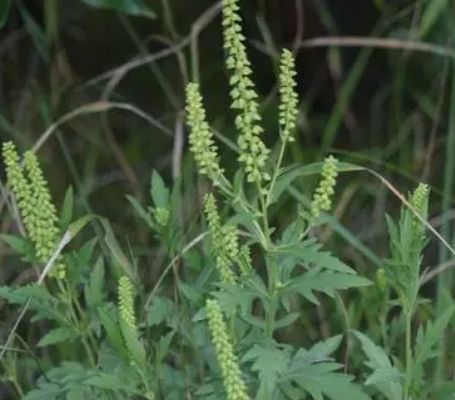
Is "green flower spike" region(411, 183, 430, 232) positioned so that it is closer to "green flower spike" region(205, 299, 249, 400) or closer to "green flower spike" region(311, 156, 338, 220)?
"green flower spike" region(311, 156, 338, 220)

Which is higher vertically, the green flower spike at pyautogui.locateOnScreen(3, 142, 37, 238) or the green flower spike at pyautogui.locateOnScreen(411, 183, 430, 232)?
the green flower spike at pyautogui.locateOnScreen(3, 142, 37, 238)

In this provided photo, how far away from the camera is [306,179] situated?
154 centimetres

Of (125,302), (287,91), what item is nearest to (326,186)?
(287,91)

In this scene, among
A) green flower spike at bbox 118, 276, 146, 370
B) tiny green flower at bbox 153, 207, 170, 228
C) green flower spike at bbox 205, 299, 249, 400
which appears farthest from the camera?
tiny green flower at bbox 153, 207, 170, 228

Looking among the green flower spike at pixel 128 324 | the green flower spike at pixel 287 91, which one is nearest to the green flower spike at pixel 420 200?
the green flower spike at pixel 287 91

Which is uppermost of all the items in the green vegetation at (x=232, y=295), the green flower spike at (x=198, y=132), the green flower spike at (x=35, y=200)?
the green flower spike at (x=198, y=132)

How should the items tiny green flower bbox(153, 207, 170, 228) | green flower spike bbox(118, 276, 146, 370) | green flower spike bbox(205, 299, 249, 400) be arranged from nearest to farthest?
green flower spike bbox(205, 299, 249, 400) < green flower spike bbox(118, 276, 146, 370) < tiny green flower bbox(153, 207, 170, 228)

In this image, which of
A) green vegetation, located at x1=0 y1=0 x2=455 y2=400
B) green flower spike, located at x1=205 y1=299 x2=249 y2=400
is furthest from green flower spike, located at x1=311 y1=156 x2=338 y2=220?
green flower spike, located at x1=205 y1=299 x2=249 y2=400

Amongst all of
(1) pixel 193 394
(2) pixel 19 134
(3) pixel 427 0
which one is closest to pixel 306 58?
(3) pixel 427 0

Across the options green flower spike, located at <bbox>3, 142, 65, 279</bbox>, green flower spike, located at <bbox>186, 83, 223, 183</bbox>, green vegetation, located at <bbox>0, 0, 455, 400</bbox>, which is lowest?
green vegetation, located at <bbox>0, 0, 455, 400</bbox>

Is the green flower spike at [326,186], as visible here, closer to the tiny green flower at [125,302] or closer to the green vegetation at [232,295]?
the green vegetation at [232,295]

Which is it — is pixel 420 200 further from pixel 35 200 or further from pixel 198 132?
pixel 35 200

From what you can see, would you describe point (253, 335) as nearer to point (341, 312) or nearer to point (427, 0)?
point (341, 312)

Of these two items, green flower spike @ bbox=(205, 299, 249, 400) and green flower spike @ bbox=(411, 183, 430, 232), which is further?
green flower spike @ bbox=(411, 183, 430, 232)
